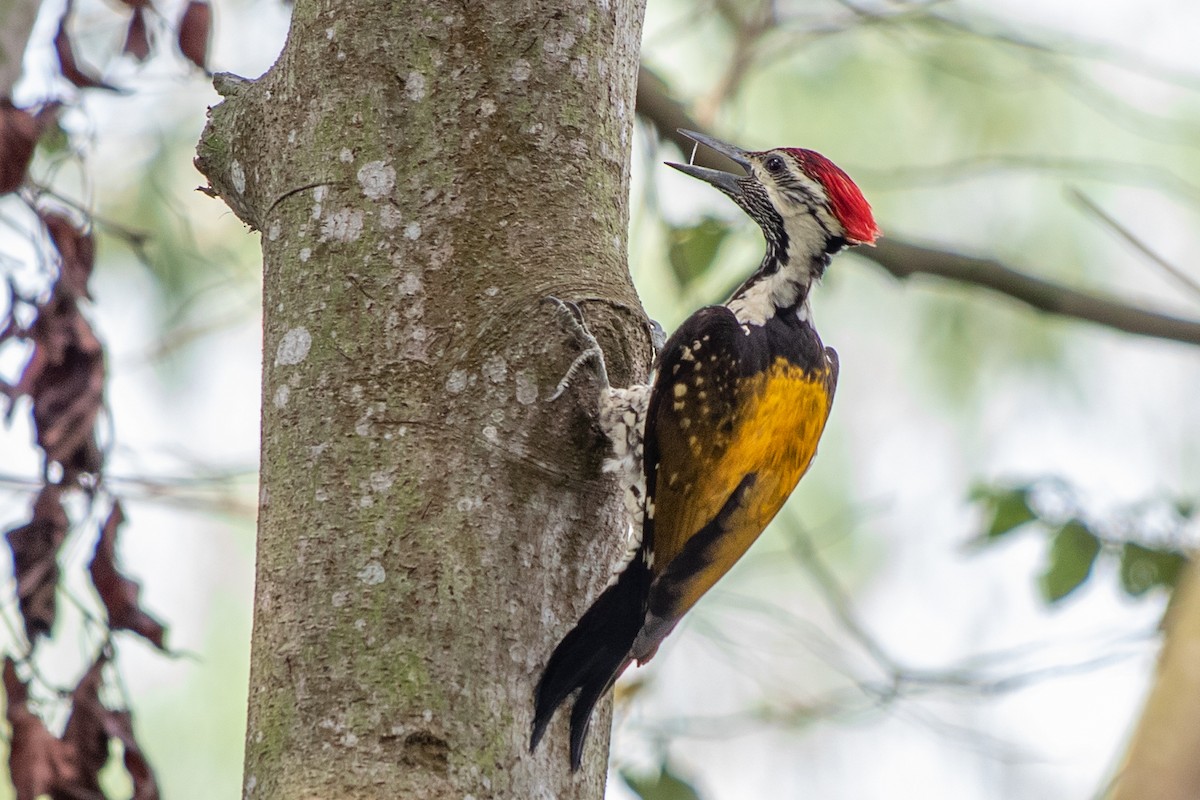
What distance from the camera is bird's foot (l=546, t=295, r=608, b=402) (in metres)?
2.10

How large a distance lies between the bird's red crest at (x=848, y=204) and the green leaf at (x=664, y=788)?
1388mm

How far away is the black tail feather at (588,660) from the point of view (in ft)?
6.22

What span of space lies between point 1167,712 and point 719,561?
6.25 ft

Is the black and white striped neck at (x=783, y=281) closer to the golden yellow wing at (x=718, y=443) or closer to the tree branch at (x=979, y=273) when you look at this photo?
the golden yellow wing at (x=718, y=443)

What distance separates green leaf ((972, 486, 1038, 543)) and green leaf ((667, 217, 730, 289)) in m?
1.01

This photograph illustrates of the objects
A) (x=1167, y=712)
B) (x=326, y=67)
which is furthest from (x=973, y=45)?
(x=1167, y=712)

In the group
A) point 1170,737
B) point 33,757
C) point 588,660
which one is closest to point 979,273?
point 588,660

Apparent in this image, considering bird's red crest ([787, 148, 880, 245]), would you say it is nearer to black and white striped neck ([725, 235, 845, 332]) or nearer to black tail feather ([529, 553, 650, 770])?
black and white striped neck ([725, 235, 845, 332])

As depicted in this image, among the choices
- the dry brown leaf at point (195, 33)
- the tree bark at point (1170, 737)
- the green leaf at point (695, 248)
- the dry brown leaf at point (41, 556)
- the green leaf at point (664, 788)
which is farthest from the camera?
the green leaf at point (695, 248)

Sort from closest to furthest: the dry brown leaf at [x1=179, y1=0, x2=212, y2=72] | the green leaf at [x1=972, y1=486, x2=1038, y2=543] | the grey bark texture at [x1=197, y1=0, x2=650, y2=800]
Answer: the grey bark texture at [x1=197, y1=0, x2=650, y2=800] → the dry brown leaf at [x1=179, y1=0, x2=212, y2=72] → the green leaf at [x1=972, y1=486, x2=1038, y2=543]

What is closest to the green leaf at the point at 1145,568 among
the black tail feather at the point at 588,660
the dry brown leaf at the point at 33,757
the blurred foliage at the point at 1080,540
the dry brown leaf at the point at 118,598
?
the blurred foliage at the point at 1080,540

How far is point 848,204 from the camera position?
3.19m

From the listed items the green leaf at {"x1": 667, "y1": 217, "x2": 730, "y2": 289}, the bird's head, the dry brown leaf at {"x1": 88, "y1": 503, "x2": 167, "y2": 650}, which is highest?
the bird's head

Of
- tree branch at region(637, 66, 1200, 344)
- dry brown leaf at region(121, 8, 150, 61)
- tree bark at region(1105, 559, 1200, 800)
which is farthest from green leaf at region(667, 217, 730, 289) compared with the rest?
tree bark at region(1105, 559, 1200, 800)
